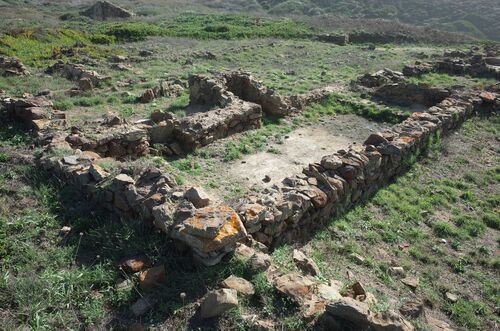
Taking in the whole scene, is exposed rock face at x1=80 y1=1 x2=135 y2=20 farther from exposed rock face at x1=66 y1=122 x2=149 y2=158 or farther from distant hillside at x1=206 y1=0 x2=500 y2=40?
exposed rock face at x1=66 y1=122 x2=149 y2=158

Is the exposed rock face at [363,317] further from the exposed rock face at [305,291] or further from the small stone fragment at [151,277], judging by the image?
the small stone fragment at [151,277]

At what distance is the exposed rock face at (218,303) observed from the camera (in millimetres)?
4316

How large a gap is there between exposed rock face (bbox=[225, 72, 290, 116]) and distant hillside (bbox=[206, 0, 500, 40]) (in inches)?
1986

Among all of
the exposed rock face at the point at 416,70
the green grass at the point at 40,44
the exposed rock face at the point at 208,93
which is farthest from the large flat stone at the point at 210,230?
the exposed rock face at the point at 416,70

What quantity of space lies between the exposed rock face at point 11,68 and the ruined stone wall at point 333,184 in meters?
13.9

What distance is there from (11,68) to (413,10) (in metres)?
68.4

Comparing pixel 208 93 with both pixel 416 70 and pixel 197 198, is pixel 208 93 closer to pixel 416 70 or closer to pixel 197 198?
pixel 197 198

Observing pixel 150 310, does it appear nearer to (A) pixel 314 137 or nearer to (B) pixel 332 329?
(B) pixel 332 329

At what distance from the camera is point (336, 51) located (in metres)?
28.4

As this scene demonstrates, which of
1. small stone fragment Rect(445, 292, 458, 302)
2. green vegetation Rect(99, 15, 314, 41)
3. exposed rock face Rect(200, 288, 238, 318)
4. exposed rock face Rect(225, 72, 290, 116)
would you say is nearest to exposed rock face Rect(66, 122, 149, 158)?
exposed rock face Rect(225, 72, 290, 116)

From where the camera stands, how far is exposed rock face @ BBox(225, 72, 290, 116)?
1370cm

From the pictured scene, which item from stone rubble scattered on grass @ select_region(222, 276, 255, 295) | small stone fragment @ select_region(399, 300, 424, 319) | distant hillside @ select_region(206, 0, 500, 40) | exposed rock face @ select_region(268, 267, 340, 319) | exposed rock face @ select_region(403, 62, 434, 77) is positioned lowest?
small stone fragment @ select_region(399, 300, 424, 319)

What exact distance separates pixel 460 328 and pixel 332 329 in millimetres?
2481

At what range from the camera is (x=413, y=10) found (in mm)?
68375
